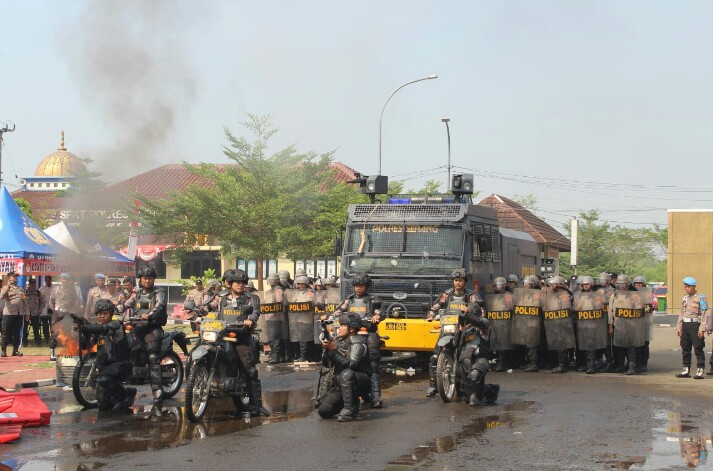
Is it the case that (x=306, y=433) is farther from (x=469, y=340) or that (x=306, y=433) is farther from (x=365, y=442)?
(x=469, y=340)

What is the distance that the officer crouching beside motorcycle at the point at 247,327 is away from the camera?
1177 cm

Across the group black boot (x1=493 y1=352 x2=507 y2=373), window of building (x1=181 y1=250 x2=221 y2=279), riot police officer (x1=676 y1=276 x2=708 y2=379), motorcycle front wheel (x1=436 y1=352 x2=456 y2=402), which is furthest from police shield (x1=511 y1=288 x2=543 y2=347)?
window of building (x1=181 y1=250 x2=221 y2=279)

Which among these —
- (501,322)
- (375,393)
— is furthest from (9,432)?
(501,322)

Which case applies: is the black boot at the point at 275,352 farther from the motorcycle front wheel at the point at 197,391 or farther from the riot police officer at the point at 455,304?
the motorcycle front wheel at the point at 197,391

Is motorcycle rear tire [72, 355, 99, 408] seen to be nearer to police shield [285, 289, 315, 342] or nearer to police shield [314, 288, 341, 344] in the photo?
police shield [314, 288, 341, 344]

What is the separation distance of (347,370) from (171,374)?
3.21m

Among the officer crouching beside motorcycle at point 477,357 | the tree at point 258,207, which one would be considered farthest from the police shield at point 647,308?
the tree at point 258,207

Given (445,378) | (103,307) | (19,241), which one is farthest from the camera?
(19,241)

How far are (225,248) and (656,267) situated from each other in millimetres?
73749

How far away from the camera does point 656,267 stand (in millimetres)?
102188

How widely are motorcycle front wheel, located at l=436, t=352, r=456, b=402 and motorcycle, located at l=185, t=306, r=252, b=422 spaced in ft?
8.73

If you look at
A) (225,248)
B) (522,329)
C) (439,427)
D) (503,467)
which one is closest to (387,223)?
(522,329)

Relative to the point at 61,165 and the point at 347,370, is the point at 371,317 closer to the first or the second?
the point at 347,370

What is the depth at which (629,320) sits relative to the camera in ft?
57.1
